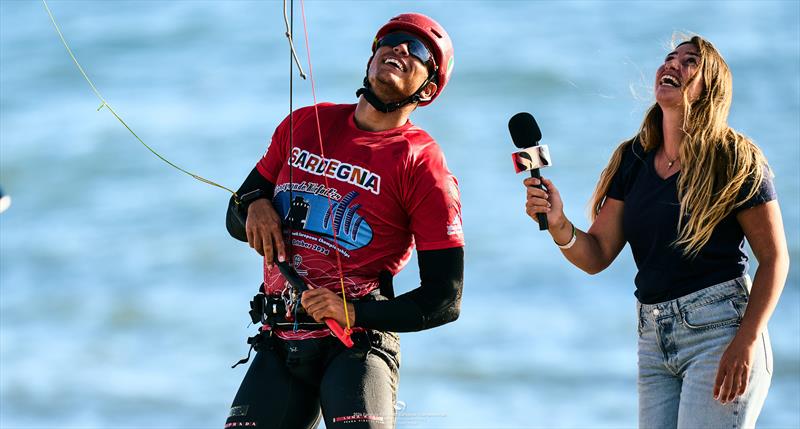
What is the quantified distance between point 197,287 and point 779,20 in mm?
8473

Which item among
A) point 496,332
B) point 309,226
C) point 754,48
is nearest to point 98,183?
point 496,332

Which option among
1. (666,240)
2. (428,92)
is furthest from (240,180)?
(666,240)

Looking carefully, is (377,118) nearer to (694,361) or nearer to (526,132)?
(526,132)

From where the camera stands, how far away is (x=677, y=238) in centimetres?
458

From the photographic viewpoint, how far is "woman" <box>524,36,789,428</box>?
439 cm

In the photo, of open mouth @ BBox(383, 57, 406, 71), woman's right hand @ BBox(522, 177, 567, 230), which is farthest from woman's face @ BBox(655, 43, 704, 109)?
open mouth @ BBox(383, 57, 406, 71)

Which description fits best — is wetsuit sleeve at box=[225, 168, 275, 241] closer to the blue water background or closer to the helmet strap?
the helmet strap

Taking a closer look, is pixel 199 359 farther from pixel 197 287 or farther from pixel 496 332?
pixel 496 332

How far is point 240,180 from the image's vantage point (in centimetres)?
1273

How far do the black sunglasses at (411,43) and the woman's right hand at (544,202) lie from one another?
61 cm

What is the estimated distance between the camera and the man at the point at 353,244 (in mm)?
4500

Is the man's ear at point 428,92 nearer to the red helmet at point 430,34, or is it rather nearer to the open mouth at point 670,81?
the red helmet at point 430,34

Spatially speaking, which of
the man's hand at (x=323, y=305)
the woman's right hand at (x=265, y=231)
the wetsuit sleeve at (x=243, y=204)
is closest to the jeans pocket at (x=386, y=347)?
the man's hand at (x=323, y=305)

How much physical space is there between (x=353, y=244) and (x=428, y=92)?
68cm
